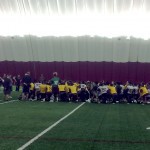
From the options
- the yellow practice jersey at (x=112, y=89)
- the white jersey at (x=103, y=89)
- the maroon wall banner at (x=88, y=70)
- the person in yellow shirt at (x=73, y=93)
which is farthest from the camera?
the maroon wall banner at (x=88, y=70)

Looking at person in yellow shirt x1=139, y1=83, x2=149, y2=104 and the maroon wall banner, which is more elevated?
the maroon wall banner

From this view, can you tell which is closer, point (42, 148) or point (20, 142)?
point (42, 148)

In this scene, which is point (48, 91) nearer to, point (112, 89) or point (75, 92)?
point (75, 92)

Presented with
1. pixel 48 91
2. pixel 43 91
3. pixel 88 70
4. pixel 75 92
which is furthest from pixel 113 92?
pixel 88 70

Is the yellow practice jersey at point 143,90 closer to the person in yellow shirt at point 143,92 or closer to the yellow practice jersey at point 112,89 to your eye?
the person in yellow shirt at point 143,92

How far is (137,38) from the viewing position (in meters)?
31.9

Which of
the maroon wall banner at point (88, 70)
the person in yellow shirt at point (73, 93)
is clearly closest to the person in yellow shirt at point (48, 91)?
the person in yellow shirt at point (73, 93)

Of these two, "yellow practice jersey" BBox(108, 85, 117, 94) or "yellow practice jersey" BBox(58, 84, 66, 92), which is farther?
"yellow practice jersey" BBox(58, 84, 66, 92)

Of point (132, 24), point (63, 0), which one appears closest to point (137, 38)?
point (132, 24)

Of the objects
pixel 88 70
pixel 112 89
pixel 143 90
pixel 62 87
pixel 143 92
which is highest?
pixel 88 70

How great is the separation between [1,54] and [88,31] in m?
9.82

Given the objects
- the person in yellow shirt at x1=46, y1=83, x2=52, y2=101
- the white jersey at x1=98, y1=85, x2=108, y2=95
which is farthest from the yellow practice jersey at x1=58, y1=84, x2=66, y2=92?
the white jersey at x1=98, y1=85, x2=108, y2=95

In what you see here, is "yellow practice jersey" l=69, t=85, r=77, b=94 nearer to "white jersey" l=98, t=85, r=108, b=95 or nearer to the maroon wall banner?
"white jersey" l=98, t=85, r=108, b=95

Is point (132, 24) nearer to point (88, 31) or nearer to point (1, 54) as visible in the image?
point (88, 31)
